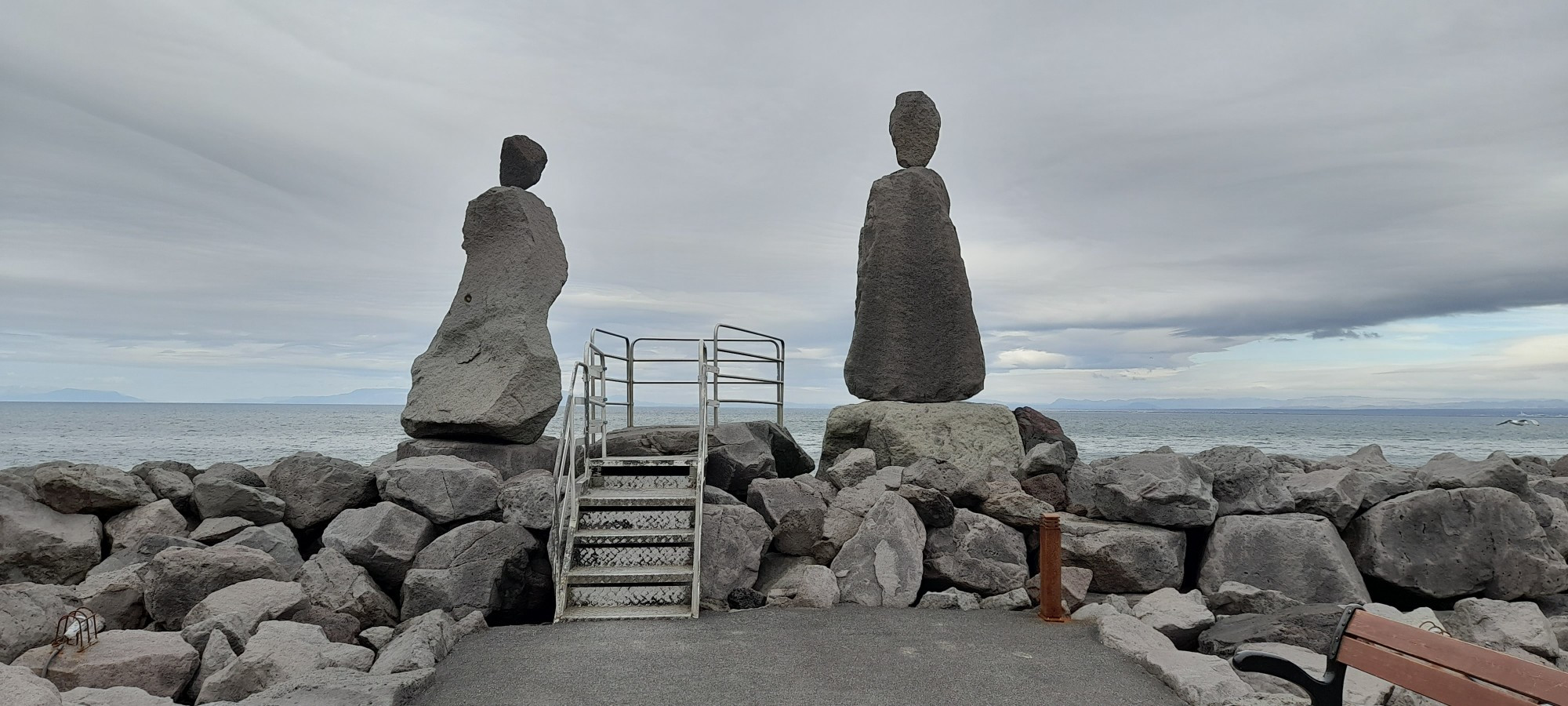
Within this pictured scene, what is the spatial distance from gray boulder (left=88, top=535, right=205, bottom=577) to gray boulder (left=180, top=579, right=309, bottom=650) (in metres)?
1.38

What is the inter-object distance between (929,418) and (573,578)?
5.30 meters

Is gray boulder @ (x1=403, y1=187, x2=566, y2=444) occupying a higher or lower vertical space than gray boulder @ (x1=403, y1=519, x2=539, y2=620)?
higher

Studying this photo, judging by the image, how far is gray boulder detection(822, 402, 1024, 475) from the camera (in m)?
11.1

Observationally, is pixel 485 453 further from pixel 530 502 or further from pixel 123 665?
pixel 123 665

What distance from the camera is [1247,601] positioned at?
7.37 meters

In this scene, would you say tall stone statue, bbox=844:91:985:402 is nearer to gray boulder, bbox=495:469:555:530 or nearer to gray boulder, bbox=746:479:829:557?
gray boulder, bbox=746:479:829:557

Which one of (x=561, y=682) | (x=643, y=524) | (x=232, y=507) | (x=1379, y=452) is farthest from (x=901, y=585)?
(x=1379, y=452)

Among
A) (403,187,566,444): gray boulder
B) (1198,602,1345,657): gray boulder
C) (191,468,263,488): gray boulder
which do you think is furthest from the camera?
(403,187,566,444): gray boulder

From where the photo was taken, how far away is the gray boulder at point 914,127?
12203mm

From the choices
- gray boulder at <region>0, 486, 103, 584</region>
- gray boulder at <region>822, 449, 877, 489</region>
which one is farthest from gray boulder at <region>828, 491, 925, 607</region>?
gray boulder at <region>0, 486, 103, 584</region>

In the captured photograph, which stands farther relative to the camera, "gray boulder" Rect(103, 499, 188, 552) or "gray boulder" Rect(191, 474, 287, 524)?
"gray boulder" Rect(191, 474, 287, 524)

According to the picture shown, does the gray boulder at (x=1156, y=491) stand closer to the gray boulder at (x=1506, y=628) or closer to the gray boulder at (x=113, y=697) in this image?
the gray boulder at (x=1506, y=628)

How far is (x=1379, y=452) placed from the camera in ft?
43.5

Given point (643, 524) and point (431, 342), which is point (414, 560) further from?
point (431, 342)
